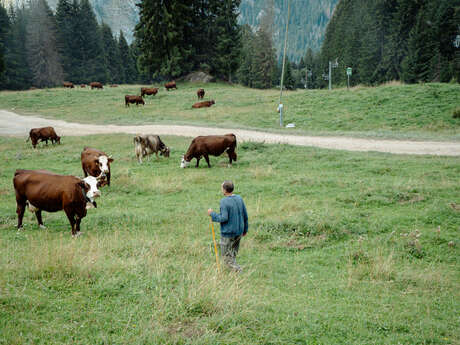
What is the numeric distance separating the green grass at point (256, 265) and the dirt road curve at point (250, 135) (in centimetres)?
340

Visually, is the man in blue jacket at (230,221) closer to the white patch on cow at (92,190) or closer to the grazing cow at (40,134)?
the white patch on cow at (92,190)

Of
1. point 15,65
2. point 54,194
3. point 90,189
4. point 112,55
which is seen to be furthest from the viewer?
point 112,55

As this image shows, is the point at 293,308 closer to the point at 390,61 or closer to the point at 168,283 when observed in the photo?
the point at 168,283

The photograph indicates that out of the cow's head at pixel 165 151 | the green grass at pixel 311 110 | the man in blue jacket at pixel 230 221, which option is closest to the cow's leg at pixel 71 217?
the man in blue jacket at pixel 230 221

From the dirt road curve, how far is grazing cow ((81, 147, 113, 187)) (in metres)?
8.74

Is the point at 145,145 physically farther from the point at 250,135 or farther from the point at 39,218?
the point at 39,218

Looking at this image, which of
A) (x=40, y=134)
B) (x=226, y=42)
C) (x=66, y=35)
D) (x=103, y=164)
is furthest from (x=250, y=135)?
(x=66, y=35)

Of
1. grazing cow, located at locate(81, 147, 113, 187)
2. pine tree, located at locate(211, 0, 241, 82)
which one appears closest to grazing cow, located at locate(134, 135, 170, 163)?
grazing cow, located at locate(81, 147, 113, 187)

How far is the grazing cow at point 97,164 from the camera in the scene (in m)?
13.8

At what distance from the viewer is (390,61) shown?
2726 inches

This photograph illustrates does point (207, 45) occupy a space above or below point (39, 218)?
above

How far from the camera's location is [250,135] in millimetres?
23781

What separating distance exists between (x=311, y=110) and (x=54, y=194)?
25.1 m

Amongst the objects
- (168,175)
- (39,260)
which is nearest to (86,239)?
(39,260)
